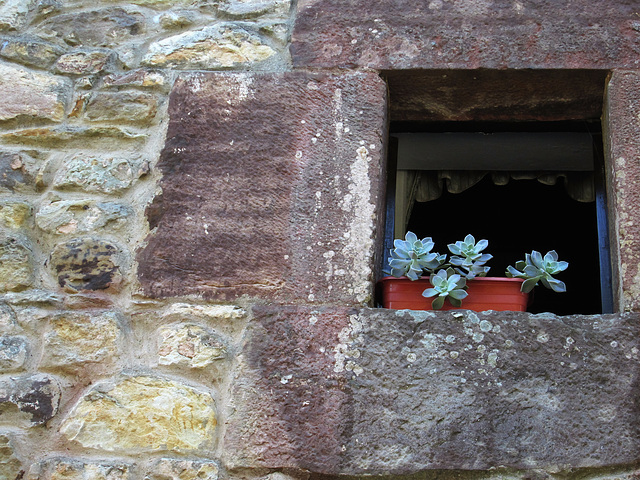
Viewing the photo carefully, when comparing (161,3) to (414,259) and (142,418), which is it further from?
(142,418)

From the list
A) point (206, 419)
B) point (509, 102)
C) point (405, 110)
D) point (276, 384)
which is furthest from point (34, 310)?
point (509, 102)

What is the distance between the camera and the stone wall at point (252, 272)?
1.66 m

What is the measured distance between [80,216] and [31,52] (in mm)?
636

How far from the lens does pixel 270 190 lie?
195cm

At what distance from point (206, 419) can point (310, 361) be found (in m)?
0.30

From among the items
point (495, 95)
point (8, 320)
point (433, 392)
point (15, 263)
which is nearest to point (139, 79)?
point (15, 263)

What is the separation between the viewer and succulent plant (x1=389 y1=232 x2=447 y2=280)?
184 centimetres

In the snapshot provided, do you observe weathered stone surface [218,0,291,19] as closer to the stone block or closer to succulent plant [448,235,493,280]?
the stone block

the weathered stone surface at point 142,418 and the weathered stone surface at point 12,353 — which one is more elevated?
the weathered stone surface at point 12,353

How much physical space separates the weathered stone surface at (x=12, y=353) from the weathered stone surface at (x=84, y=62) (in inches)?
34.7

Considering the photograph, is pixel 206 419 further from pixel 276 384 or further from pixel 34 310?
pixel 34 310

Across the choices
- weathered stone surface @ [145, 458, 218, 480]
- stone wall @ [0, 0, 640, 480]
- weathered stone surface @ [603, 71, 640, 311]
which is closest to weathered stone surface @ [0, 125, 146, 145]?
stone wall @ [0, 0, 640, 480]

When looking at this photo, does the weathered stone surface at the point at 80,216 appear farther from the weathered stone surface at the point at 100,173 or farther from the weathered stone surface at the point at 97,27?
the weathered stone surface at the point at 97,27

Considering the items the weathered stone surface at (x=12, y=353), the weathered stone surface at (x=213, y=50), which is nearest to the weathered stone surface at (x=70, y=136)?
the weathered stone surface at (x=213, y=50)
